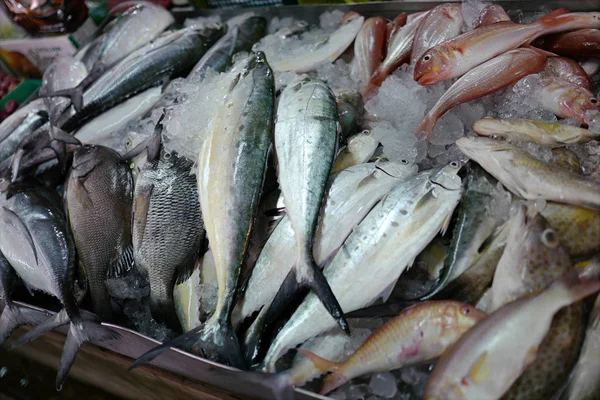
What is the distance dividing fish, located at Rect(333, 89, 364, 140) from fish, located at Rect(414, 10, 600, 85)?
0.29 m

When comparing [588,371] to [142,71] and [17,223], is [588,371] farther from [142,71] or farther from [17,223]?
[142,71]

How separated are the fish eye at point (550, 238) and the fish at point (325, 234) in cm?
49

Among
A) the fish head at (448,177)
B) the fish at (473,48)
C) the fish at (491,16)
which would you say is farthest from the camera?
the fish at (491,16)

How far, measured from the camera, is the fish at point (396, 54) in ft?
6.78

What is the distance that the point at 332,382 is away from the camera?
4.30 feet

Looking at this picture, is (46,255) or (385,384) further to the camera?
(46,255)

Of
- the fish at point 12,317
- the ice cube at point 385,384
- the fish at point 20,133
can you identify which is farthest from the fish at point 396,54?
the fish at point 20,133

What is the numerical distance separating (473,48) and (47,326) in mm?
2086

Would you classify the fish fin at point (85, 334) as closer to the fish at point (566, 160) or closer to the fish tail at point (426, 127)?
the fish tail at point (426, 127)

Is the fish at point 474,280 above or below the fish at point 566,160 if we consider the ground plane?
below

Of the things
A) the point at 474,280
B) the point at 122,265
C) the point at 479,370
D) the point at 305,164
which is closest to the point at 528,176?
the point at 474,280

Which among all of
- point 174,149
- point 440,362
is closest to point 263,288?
point 440,362

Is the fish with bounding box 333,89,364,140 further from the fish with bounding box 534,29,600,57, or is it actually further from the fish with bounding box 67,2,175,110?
the fish with bounding box 67,2,175,110

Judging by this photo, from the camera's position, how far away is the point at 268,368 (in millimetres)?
1377
